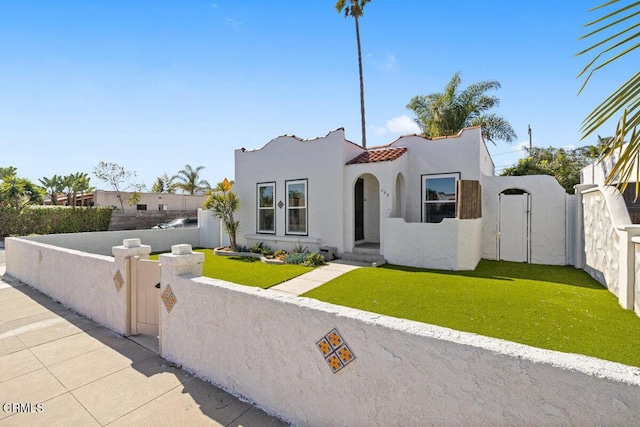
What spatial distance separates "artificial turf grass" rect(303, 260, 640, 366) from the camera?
14.8 feet

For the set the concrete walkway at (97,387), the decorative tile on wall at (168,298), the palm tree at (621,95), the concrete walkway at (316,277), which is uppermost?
the palm tree at (621,95)

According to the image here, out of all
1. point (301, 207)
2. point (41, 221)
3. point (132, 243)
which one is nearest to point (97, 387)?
point (132, 243)

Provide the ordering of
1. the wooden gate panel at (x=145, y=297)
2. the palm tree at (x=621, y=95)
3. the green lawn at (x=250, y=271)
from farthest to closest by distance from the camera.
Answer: the green lawn at (x=250, y=271)
the wooden gate panel at (x=145, y=297)
the palm tree at (x=621, y=95)

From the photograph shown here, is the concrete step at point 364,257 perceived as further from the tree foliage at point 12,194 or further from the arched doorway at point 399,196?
the tree foliage at point 12,194

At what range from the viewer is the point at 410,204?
469 inches

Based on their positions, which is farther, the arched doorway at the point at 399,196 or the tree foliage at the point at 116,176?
the tree foliage at the point at 116,176

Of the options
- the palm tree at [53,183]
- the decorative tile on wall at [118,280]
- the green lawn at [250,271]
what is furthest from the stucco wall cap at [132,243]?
the palm tree at [53,183]

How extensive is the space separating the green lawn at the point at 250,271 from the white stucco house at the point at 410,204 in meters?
2.05

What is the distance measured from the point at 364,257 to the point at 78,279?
8.27m

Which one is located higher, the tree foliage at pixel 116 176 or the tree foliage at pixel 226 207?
the tree foliage at pixel 116 176

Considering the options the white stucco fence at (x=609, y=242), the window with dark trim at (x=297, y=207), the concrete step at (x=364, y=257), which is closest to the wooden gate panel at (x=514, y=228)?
the white stucco fence at (x=609, y=242)

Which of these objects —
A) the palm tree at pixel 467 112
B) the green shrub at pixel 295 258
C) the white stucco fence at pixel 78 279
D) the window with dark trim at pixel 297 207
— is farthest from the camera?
the palm tree at pixel 467 112

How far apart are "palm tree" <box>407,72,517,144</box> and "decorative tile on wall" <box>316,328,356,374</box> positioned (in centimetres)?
1913

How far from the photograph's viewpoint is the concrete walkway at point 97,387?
310 centimetres
